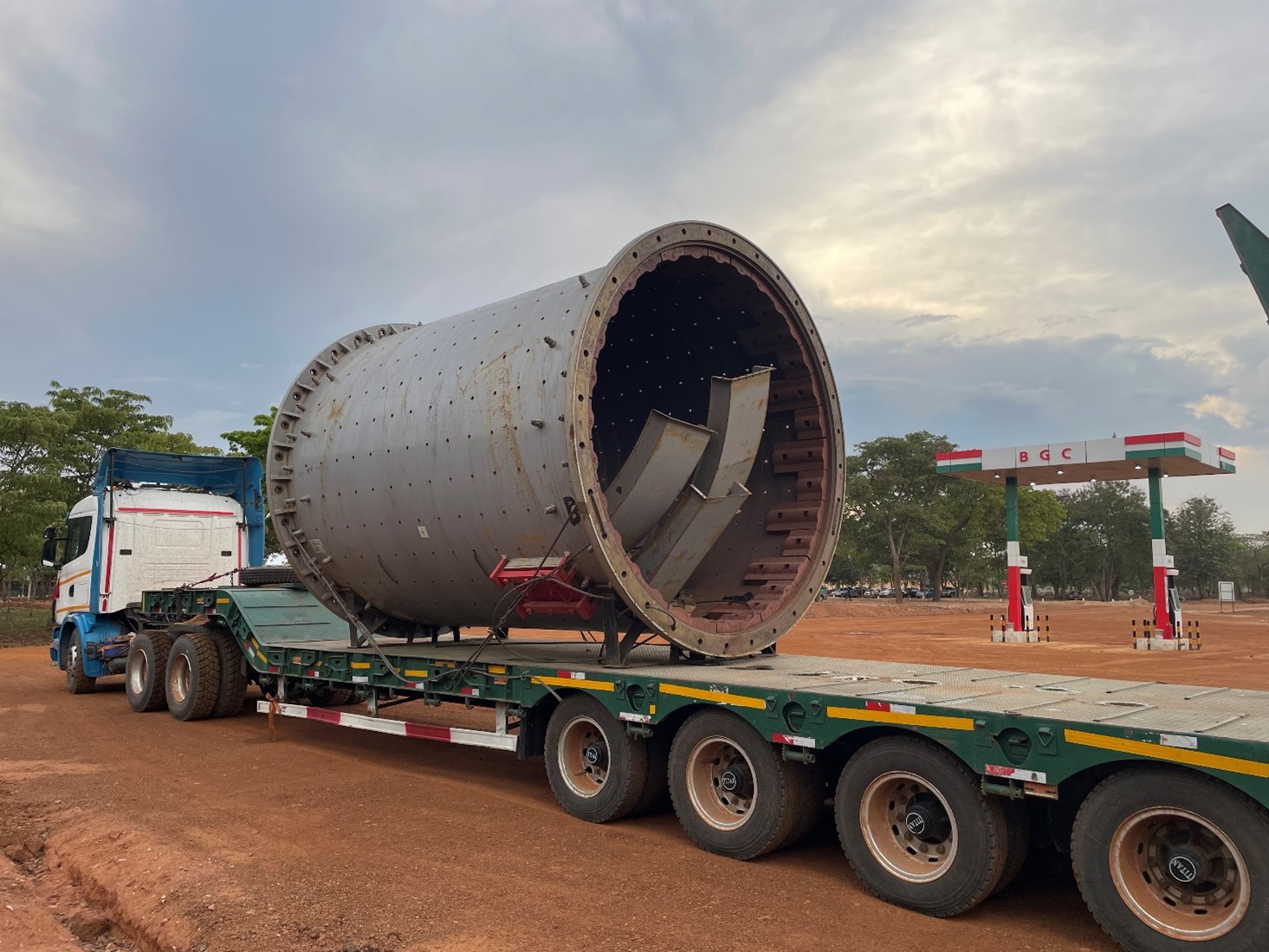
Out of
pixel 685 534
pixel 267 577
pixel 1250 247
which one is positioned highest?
pixel 1250 247

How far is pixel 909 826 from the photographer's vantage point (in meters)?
5.31

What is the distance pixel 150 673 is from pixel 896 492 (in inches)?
2286

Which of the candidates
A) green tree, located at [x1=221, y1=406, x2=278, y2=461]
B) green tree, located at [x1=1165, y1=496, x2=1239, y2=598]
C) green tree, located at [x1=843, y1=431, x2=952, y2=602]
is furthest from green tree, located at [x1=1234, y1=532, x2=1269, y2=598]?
green tree, located at [x1=221, y1=406, x2=278, y2=461]

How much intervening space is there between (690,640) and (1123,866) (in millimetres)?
3726

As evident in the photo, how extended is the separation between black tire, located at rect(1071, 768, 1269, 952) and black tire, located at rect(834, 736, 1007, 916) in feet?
1.59

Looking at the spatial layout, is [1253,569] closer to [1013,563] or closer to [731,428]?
[1013,563]

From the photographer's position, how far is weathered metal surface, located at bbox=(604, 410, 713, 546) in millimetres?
8250

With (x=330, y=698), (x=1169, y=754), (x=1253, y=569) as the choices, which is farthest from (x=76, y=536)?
(x=1253, y=569)

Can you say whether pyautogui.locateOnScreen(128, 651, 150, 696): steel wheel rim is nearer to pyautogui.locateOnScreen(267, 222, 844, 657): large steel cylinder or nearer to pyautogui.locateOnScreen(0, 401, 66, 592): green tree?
pyautogui.locateOnScreen(267, 222, 844, 657): large steel cylinder

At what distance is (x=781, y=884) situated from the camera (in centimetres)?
575

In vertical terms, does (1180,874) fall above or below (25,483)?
below

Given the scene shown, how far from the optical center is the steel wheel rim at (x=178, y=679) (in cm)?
1253

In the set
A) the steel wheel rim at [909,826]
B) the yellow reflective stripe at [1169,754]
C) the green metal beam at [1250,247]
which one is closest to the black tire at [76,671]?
the steel wheel rim at [909,826]

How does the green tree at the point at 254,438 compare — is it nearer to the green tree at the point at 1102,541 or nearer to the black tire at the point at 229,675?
the black tire at the point at 229,675
